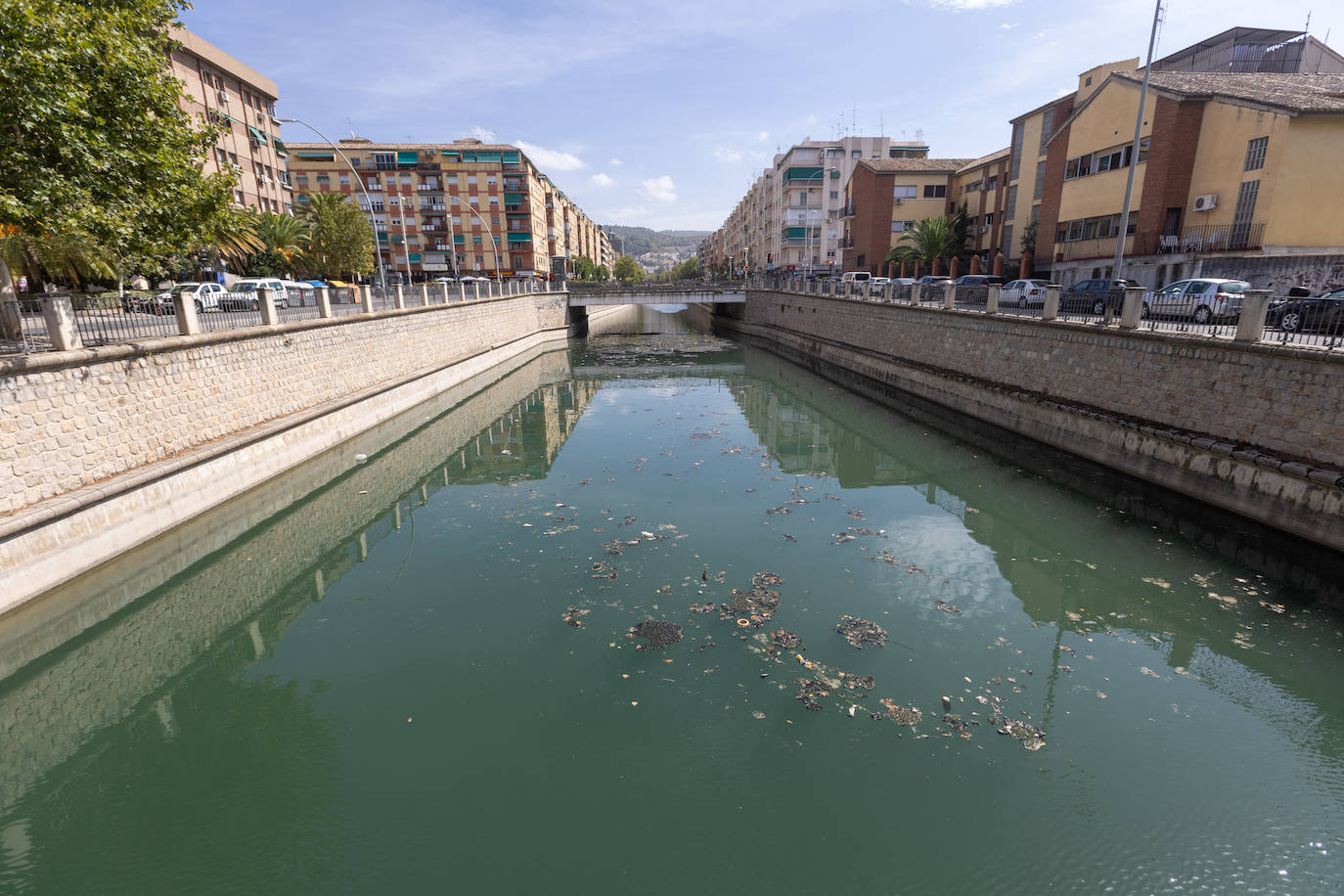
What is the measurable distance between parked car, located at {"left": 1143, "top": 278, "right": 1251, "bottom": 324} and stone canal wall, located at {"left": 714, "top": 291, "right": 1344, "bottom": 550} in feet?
7.30

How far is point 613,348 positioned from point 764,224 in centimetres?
5097

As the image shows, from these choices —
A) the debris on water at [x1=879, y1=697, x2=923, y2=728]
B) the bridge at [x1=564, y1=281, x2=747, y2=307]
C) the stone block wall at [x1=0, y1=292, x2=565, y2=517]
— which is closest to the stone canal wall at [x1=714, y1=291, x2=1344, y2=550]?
the debris on water at [x1=879, y1=697, x2=923, y2=728]

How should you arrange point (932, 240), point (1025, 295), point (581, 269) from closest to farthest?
point (1025, 295), point (932, 240), point (581, 269)

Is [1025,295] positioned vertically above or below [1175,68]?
below

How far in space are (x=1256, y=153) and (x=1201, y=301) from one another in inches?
494

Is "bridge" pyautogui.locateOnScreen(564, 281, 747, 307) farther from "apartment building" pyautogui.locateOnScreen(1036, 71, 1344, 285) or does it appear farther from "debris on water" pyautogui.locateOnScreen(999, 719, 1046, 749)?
"debris on water" pyautogui.locateOnScreen(999, 719, 1046, 749)

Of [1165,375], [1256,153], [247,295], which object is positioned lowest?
[1165,375]

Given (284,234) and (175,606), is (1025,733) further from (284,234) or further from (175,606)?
(284,234)

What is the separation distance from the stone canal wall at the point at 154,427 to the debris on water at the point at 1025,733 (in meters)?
13.5

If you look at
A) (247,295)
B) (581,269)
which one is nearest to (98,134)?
(247,295)

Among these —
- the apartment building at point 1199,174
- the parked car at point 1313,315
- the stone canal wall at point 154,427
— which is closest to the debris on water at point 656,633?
the stone canal wall at point 154,427

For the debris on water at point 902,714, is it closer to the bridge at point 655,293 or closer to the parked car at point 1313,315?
A: the parked car at point 1313,315

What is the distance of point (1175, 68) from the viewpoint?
40.2 m

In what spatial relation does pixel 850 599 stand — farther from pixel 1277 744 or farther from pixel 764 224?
pixel 764 224
